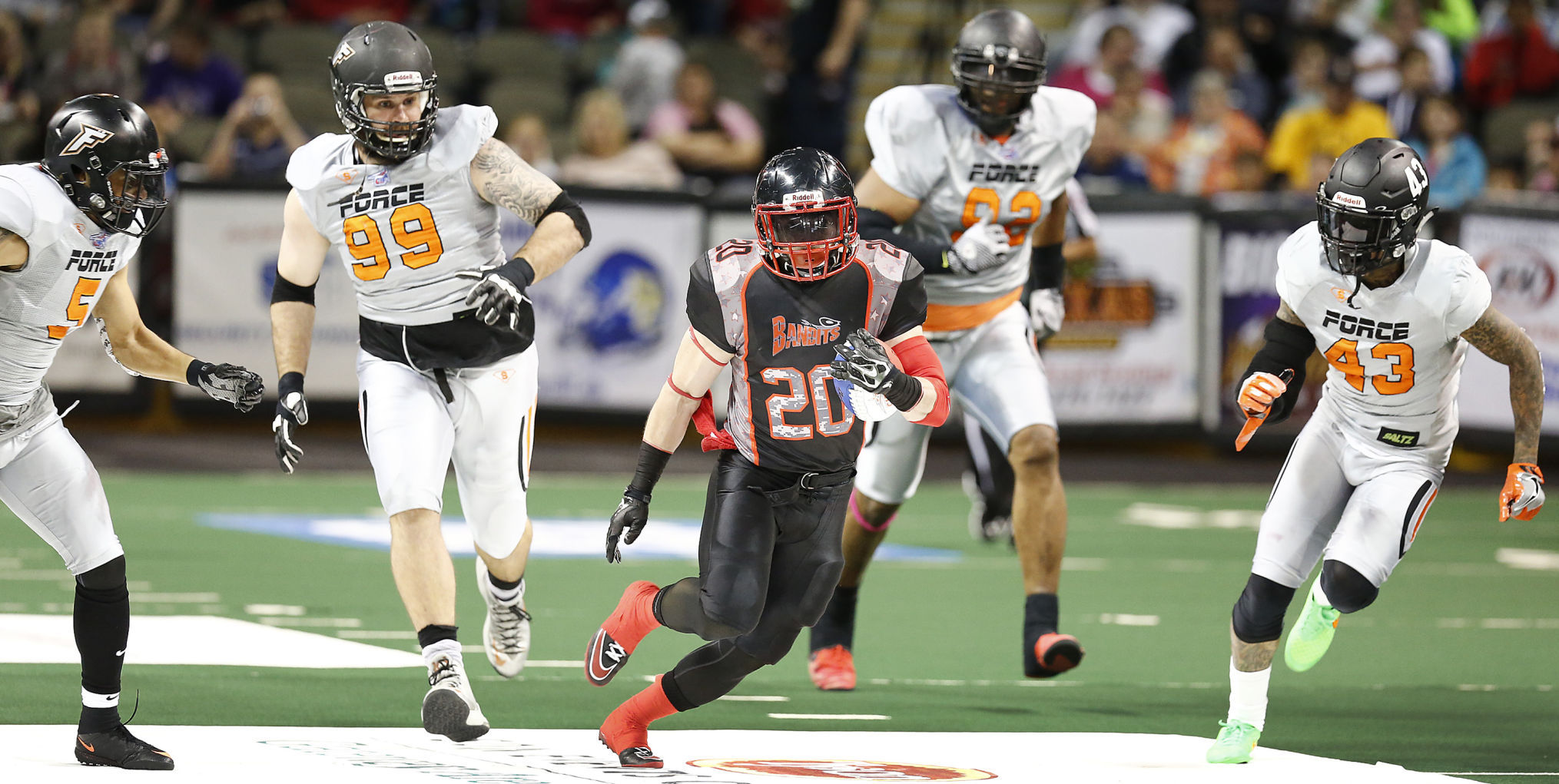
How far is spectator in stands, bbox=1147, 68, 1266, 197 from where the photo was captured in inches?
592

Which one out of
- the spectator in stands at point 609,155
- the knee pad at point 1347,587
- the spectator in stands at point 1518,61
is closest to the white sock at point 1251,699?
the knee pad at point 1347,587

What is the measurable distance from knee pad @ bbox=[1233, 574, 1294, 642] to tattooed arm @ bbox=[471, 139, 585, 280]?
225cm

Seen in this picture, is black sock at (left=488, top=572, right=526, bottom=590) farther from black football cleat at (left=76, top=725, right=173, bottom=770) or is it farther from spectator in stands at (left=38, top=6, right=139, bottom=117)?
spectator in stands at (left=38, top=6, right=139, bottom=117)

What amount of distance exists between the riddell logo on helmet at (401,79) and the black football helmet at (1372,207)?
263 cm

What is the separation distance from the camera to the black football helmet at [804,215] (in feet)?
17.3

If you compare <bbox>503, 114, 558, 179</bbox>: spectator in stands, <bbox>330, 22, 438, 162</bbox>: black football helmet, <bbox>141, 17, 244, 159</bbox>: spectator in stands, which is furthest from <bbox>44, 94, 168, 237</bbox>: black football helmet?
<bbox>141, 17, 244, 159</bbox>: spectator in stands

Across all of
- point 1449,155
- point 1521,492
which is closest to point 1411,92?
point 1449,155

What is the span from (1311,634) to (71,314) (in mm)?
3672

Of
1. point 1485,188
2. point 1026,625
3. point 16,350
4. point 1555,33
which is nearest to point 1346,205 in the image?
point 1026,625

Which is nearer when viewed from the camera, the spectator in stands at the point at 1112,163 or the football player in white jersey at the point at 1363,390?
the football player in white jersey at the point at 1363,390

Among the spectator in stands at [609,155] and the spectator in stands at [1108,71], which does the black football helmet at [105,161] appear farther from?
the spectator in stands at [1108,71]

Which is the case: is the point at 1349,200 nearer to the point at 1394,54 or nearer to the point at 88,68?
the point at 88,68

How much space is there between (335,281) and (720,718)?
7.86 metres

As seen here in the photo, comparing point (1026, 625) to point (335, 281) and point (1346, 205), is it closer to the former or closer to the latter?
point (1346, 205)
